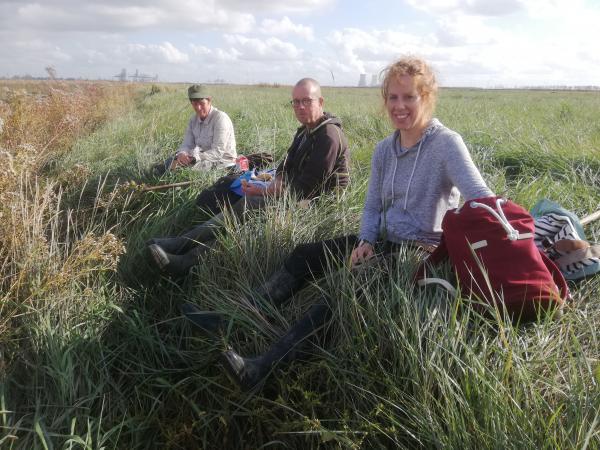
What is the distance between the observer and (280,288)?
2678 mm

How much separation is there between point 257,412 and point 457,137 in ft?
5.62

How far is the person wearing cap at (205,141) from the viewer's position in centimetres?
542

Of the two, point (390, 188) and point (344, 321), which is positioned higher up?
point (390, 188)

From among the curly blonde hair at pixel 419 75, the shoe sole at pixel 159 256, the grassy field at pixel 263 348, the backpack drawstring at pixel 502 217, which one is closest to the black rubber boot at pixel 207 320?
the grassy field at pixel 263 348

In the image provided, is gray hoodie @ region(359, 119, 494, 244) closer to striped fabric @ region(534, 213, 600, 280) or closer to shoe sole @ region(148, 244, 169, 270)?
striped fabric @ region(534, 213, 600, 280)

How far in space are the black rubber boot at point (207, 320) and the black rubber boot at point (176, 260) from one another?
669mm

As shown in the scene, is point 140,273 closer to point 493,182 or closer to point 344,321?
point 344,321

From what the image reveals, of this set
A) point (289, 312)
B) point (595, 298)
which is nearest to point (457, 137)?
point (595, 298)

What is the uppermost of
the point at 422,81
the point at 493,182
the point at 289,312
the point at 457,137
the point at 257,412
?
Answer: the point at 422,81

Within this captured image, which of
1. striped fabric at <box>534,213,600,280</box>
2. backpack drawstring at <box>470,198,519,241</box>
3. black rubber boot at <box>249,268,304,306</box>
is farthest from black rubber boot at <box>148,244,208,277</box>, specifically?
striped fabric at <box>534,213,600,280</box>

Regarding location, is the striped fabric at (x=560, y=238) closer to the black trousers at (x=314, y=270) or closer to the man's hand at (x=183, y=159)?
the black trousers at (x=314, y=270)

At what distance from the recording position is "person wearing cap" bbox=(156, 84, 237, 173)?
A: 17.8 feet

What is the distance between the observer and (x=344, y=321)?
226 cm

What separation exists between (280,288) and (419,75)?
1.41m
